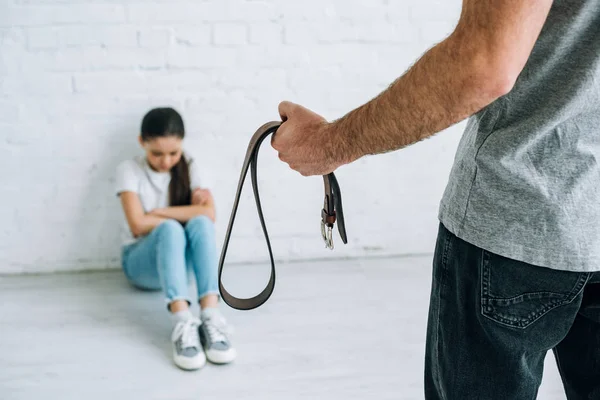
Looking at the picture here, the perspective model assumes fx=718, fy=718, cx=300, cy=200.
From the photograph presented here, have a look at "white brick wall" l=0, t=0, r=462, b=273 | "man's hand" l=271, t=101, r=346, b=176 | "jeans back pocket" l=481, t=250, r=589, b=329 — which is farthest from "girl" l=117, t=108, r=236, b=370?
"jeans back pocket" l=481, t=250, r=589, b=329

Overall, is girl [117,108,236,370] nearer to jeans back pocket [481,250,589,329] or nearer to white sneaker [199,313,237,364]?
white sneaker [199,313,237,364]

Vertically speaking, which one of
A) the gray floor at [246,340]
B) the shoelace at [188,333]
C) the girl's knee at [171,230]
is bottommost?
the gray floor at [246,340]

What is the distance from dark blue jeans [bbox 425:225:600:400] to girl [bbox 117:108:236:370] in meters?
1.37

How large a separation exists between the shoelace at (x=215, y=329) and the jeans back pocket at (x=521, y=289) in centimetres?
152

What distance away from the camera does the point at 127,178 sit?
2.81 meters

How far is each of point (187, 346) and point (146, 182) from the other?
2.57ft

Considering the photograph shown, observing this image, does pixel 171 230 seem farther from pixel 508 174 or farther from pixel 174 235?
pixel 508 174

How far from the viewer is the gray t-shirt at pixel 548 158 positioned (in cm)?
89

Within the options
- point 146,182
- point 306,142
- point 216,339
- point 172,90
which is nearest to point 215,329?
point 216,339

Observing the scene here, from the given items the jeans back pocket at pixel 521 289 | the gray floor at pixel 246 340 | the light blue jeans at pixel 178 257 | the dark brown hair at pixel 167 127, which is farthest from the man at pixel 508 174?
the dark brown hair at pixel 167 127

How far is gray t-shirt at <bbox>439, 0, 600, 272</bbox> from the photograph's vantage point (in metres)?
0.89

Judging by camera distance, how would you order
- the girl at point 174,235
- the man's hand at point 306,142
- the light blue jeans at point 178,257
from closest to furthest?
the man's hand at point 306,142
the girl at point 174,235
the light blue jeans at point 178,257

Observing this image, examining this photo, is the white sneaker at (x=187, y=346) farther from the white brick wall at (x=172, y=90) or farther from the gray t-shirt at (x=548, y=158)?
the gray t-shirt at (x=548, y=158)

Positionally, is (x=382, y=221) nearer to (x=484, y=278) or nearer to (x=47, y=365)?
(x=47, y=365)
